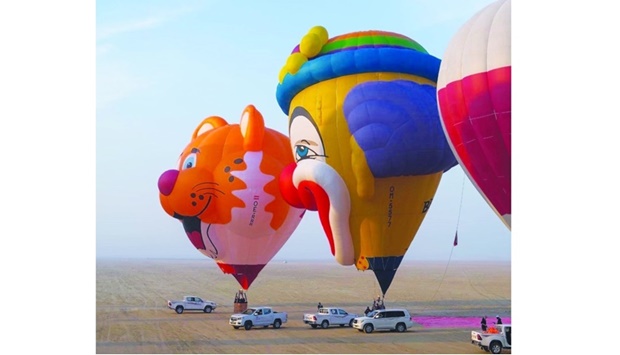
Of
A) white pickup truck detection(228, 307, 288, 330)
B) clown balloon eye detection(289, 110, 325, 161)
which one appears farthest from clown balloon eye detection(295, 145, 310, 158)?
white pickup truck detection(228, 307, 288, 330)

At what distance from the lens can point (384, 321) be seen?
1374 cm

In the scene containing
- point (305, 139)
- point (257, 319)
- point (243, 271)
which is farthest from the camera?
point (243, 271)

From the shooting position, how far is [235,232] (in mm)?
15625

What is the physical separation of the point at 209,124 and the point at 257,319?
4.56 m

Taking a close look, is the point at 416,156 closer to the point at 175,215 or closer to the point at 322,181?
the point at 322,181

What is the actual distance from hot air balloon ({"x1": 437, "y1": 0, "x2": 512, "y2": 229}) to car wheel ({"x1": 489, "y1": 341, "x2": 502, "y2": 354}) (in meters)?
2.37

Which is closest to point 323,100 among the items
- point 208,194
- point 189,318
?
point 208,194

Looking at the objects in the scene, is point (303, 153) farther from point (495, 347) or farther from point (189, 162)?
point (495, 347)

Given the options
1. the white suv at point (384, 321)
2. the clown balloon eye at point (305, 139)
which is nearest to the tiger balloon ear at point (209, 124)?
the clown balloon eye at point (305, 139)

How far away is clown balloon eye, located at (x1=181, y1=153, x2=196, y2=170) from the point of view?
623 inches

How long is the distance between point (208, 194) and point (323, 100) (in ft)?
11.4

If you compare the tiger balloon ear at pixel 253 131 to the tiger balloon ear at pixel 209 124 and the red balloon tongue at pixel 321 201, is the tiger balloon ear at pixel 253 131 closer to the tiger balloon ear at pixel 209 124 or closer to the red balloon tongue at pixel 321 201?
the tiger balloon ear at pixel 209 124

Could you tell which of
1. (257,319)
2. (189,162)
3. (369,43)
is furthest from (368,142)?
(189,162)

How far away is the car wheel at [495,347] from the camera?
1146 cm
